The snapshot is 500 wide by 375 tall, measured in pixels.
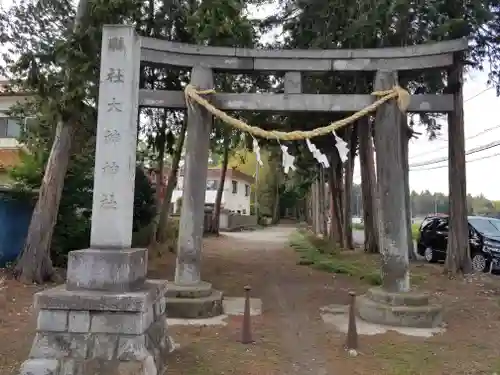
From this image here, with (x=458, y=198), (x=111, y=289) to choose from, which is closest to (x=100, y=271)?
(x=111, y=289)

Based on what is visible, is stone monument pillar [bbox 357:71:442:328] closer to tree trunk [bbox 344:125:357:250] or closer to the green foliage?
the green foliage

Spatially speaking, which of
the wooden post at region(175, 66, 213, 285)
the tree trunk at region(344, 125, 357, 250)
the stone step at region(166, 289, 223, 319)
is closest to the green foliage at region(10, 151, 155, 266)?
the wooden post at region(175, 66, 213, 285)

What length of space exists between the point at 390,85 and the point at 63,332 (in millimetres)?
6725

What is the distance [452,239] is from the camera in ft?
41.1

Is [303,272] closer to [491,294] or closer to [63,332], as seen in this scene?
[491,294]

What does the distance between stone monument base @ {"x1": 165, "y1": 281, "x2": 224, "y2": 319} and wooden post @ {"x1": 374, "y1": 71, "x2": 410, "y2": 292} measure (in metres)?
3.06

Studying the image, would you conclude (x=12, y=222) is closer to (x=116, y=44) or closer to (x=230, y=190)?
(x=116, y=44)

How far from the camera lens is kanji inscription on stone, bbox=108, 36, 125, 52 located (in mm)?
6090

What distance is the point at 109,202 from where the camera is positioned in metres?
5.86

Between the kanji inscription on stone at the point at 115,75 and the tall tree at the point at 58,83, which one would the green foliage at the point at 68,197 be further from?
the kanji inscription on stone at the point at 115,75

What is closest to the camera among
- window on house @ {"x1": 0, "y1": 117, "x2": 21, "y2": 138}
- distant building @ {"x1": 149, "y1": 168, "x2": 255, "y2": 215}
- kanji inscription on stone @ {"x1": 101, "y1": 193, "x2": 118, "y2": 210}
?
kanji inscription on stone @ {"x1": 101, "y1": 193, "x2": 118, "y2": 210}

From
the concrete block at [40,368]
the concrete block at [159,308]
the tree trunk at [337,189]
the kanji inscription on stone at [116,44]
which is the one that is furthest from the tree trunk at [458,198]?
the concrete block at [40,368]

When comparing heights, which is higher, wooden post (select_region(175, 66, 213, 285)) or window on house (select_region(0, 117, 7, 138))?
window on house (select_region(0, 117, 7, 138))

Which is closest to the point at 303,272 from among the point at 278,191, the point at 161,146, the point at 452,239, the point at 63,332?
the point at 452,239
